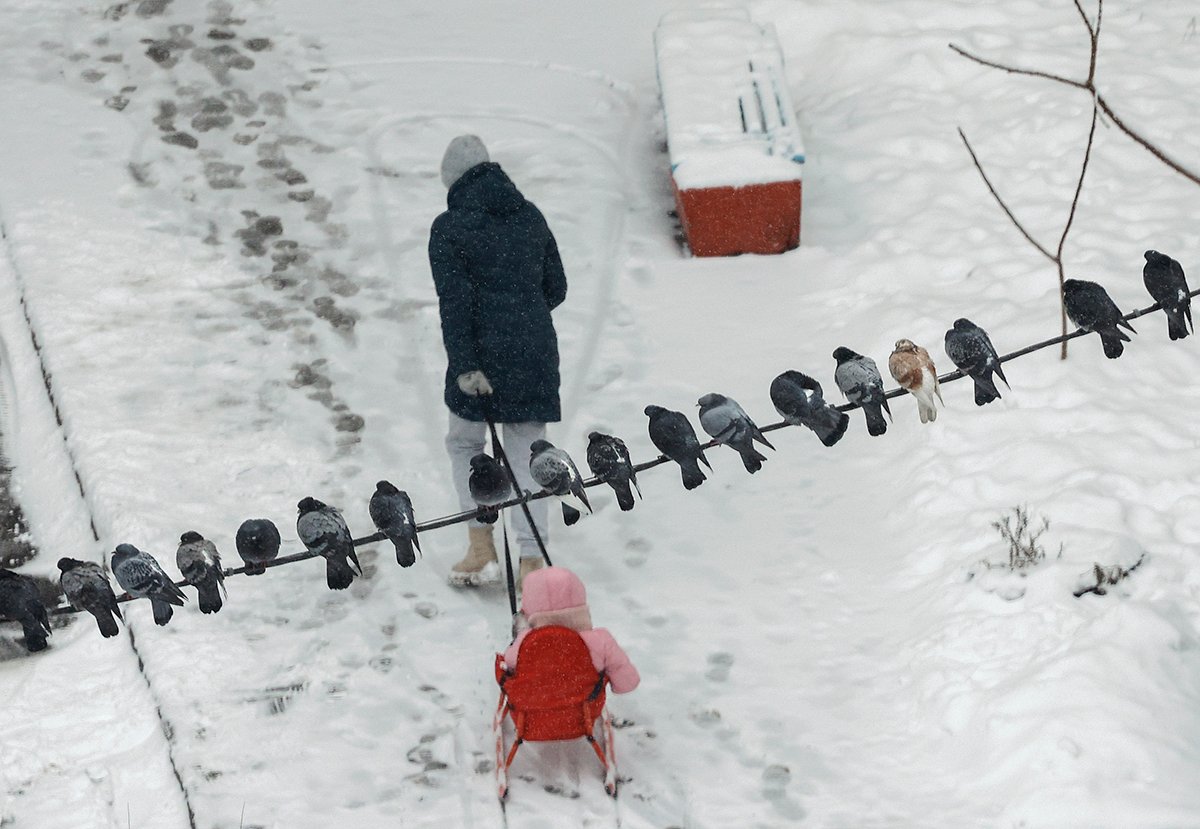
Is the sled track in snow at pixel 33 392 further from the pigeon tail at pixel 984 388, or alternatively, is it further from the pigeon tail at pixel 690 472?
the pigeon tail at pixel 984 388

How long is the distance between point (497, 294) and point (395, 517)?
1716 mm

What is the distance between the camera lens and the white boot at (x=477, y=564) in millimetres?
4699

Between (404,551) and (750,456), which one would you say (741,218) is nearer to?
(750,456)

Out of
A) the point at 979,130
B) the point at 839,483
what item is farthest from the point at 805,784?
the point at 979,130

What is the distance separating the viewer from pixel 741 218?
6395 mm

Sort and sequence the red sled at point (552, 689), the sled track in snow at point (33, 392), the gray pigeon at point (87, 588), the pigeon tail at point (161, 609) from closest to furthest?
the gray pigeon at point (87, 588)
the pigeon tail at point (161, 609)
the red sled at point (552, 689)
the sled track in snow at point (33, 392)

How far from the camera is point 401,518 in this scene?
2.75 metres

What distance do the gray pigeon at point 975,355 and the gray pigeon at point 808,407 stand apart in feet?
0.97

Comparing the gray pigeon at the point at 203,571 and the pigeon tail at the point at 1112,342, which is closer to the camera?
the gray pigeon at the point at 203,571

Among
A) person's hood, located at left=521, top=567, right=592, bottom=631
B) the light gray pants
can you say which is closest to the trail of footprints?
the light gray pants

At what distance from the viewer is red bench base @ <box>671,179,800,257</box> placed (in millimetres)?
6309

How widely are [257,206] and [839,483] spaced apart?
3353mm

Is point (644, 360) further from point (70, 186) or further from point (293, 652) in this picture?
point (70, 186)

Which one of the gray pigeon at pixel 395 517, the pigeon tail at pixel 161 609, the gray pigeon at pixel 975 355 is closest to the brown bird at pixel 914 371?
the gray pigeon at pixel 975 355
